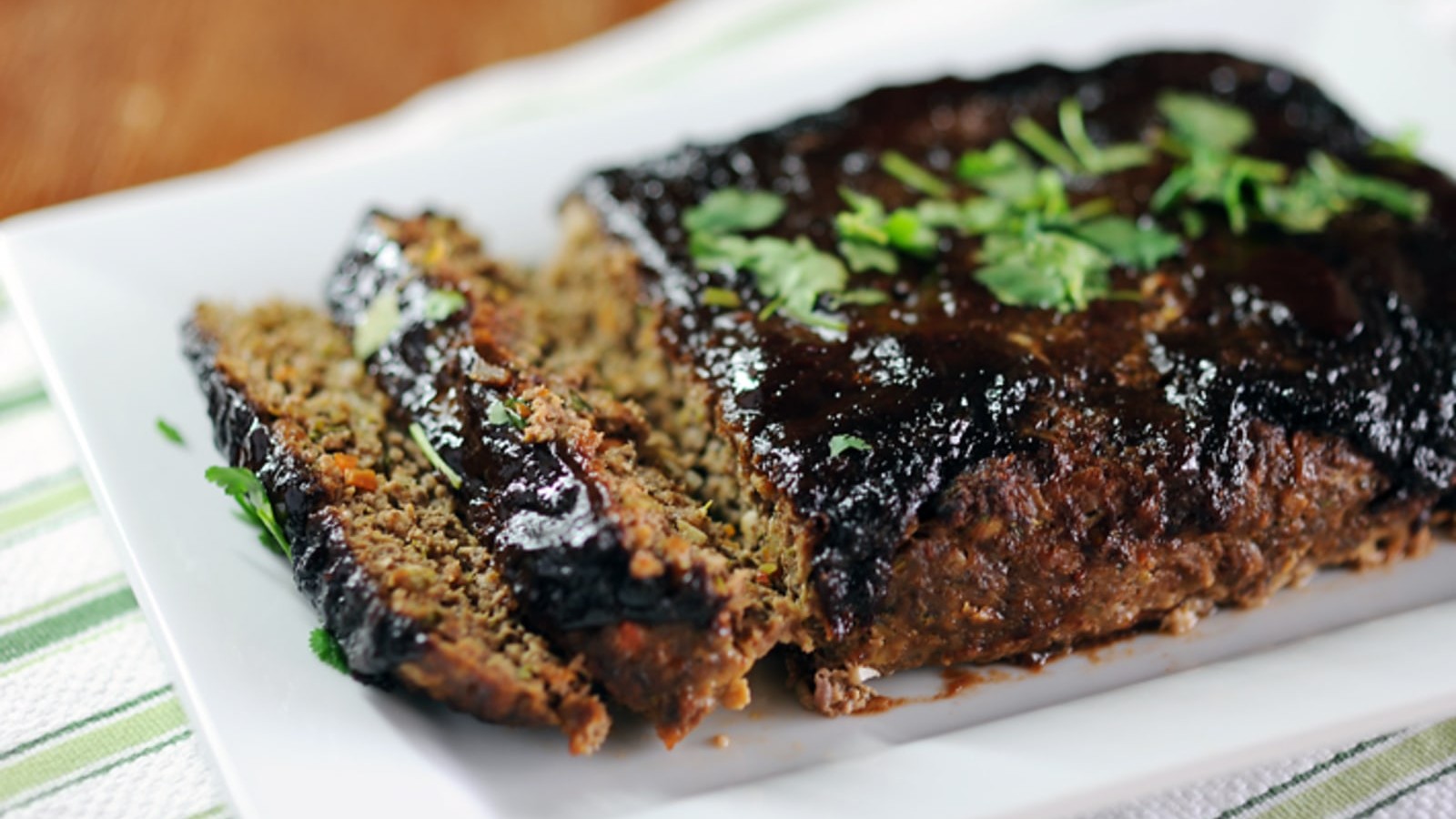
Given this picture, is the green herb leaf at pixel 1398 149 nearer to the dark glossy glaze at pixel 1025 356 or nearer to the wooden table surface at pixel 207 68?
the dark glossy glaze at pixel 1025 356

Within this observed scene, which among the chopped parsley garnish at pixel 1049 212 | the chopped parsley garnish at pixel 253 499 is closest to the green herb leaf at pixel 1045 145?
the chopped parsley garnish at pixel 1049 212

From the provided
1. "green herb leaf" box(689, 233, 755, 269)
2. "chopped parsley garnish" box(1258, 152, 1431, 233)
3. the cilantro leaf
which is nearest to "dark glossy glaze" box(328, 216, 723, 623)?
"green herb leaf" box(689, 233, 755, 269)

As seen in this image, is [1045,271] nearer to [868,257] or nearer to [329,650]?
[868,257]

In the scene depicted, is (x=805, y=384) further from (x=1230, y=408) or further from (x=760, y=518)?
(x=1230, y=408)

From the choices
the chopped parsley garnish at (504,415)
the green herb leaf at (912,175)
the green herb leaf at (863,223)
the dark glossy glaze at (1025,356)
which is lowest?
the dark glossy glaze at (1025,356)

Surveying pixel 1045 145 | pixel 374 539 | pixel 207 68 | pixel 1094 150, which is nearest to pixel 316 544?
pixel 374 539

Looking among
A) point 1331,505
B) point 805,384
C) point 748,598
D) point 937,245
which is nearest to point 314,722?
point 748,598

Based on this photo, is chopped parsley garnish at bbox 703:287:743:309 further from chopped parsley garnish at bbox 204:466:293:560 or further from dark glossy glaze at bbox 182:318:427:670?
chopped parsley garnish at bbox 204:466:293:560
